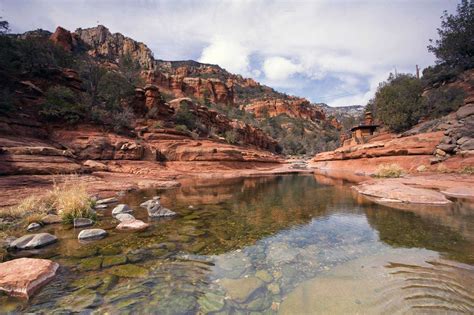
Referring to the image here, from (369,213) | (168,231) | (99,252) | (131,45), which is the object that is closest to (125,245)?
(99,252)

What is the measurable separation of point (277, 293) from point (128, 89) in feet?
107

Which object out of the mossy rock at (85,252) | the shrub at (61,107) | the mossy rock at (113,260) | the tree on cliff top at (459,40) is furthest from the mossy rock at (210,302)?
the tree on cliff top at (459,40)

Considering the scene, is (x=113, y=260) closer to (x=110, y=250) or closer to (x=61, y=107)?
(x=110, y=250)

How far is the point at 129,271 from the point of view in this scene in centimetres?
459

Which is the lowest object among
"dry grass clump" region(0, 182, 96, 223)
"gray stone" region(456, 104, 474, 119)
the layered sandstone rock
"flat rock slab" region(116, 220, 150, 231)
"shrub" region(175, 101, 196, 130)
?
"flat rock slab" region(116, 220, 150, 231)

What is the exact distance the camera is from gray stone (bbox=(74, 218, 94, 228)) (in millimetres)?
7228

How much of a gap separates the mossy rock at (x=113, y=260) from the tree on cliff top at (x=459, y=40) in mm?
44453

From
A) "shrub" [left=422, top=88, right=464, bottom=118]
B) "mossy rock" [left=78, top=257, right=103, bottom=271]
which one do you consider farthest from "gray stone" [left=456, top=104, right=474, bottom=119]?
"mossy rock" [left=78, top=257, right=103, bottom=271]

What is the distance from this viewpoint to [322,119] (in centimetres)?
11362

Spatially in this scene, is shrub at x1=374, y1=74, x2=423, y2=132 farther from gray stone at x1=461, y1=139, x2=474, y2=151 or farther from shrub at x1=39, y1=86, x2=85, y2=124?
shrub at x1=39, y1=86, x2=85, y2=124

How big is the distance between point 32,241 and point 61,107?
2093 centimetres

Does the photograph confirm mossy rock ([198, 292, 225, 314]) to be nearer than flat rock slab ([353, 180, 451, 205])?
Yes

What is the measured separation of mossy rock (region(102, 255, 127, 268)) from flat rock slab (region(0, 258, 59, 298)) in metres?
0.84

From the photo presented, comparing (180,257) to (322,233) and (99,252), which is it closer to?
(99,252)
